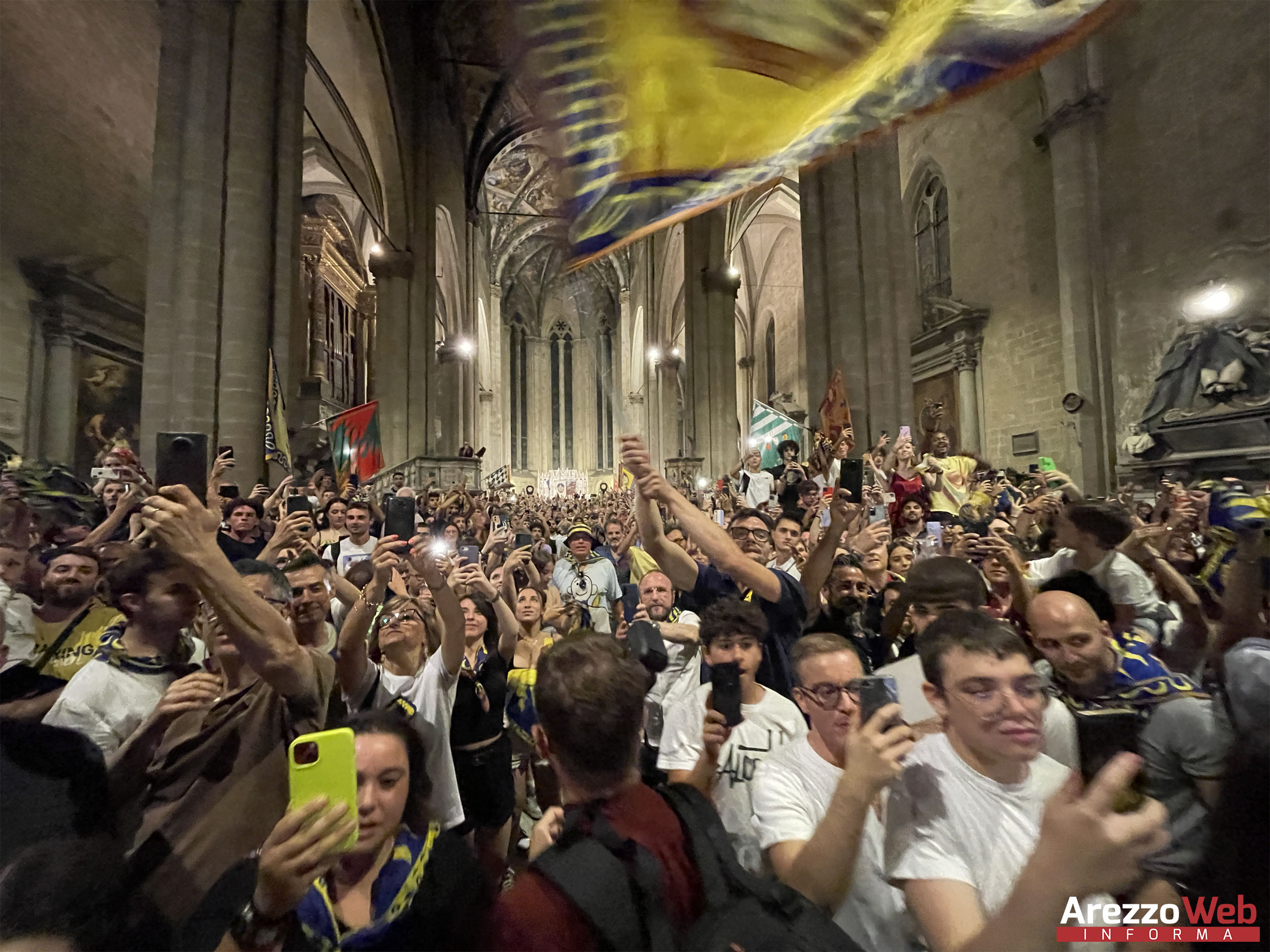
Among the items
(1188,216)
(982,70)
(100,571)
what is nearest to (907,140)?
(1188,216)

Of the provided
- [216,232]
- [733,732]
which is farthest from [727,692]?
[216,232]

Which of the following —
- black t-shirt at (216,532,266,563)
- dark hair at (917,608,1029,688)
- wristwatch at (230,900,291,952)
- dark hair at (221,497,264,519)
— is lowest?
wristwatch at (230,900,291,952)

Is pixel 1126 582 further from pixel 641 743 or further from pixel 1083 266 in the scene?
pixel 1083 266

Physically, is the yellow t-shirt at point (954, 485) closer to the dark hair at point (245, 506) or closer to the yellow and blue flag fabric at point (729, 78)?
the yellow and blue flag fabric at point (729, 78)

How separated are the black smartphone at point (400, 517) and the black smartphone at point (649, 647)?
1.06 meters

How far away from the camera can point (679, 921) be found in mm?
1153

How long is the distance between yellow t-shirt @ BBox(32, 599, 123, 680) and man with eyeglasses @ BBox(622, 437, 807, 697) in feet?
6.52

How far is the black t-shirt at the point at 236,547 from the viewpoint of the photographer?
4098mm

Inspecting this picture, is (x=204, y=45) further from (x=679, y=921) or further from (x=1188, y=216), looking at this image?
(x=1188, y=216)

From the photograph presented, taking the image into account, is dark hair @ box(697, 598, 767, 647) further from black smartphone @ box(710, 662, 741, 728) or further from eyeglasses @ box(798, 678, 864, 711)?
eyeglasses @ box(798, 678, 864, 711)

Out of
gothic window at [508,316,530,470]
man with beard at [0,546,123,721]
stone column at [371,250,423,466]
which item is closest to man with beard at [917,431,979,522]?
man with beard at [0,546,123,721]

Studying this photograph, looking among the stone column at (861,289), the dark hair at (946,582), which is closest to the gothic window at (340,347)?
the stone column at (861,289)

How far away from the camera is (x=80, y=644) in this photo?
7.54 feet

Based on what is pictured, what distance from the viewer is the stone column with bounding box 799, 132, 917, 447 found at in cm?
891
